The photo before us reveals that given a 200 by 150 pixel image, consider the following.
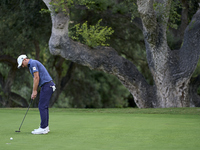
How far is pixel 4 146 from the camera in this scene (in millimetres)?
5547

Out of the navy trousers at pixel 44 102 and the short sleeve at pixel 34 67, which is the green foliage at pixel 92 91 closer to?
the navy trousers at pixel 44 102

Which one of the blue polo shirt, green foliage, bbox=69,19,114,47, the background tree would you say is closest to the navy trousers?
the blue polo shirt

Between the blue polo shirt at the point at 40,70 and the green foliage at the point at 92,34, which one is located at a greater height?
the green foliage at the point at 92,34

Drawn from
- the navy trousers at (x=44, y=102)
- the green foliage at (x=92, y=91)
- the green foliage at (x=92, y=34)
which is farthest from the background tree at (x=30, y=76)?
the navy trousers at (x=44, y=102)

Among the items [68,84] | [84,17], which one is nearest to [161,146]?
[84,17]

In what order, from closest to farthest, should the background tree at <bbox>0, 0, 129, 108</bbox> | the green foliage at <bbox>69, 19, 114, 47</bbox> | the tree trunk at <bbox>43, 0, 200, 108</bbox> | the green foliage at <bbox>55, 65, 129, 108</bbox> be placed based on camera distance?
the green foliage at <bbox>69, 19, 114, 47</bbox> < the tree trunk at <bbox>43, 0, 200, 108</bbox> < the background tree at <bbox>0, 0, 129, 108</bbox> < the green foliage at <bbox>55, 65, 129, 108</bbox>

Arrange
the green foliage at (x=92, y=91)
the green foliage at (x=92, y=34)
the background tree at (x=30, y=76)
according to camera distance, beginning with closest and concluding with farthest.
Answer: the green foliage at (x=92, y=34), the background tree at (x=30, y=76), the green foliage at (x=92, y=91)

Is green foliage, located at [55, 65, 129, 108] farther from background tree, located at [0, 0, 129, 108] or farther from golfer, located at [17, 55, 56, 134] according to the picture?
golfer, located at [17, 55, 56, 134]

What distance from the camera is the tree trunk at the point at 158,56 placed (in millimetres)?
16359

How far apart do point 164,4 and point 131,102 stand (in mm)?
17919

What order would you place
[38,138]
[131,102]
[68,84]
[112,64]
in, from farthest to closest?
[131,102] < [68,84] < [112,64] < [38,138]

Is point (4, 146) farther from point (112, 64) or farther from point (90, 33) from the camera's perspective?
point (112, 64)

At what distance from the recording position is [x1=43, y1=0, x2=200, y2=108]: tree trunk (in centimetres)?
1636

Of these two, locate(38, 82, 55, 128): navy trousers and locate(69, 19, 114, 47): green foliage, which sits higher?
locate(69, 19, 114, 47): green foliage
